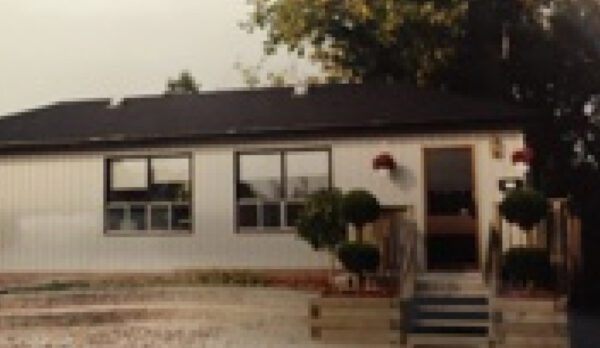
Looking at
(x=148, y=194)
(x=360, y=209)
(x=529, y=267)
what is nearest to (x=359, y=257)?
(x=360, y=209)

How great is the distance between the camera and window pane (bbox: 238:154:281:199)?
67.7 ft

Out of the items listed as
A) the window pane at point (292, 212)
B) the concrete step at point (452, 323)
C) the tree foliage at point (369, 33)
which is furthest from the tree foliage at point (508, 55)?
the concrete step at point (452, 323)

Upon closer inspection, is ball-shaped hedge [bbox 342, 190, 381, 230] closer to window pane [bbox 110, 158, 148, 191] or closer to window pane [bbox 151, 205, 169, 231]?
window pane [bbox 151, 205, 169, 231]

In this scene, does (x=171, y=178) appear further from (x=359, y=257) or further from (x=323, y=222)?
(x=359, y=257)

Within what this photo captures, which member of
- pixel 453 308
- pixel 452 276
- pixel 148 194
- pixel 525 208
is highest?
pixel 148 194

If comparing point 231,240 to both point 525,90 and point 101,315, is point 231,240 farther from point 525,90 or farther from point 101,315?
point 525,90

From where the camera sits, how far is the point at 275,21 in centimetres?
3384

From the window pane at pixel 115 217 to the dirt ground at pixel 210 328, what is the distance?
169 inches

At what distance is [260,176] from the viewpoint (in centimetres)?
2077

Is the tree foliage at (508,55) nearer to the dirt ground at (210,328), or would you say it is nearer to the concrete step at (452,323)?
the dirt ground at (210,328)

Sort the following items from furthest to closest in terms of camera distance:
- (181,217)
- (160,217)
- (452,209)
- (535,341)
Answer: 1. (160,217)
2. (181,217)
3. (452,209)
4. (535,341)

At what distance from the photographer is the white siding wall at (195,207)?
19547mm

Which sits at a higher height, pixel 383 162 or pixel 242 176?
pixel 383 162

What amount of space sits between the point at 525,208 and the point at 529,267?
115 centimetres
